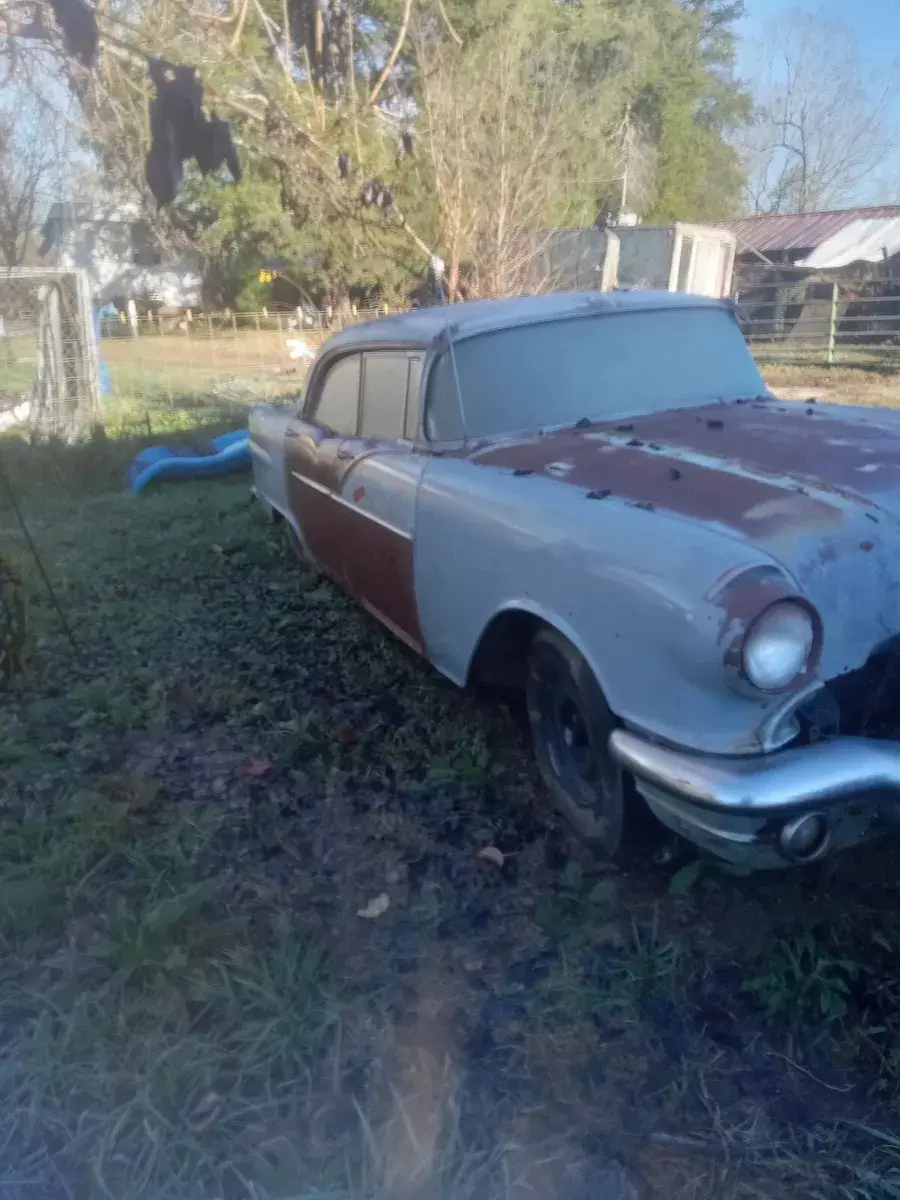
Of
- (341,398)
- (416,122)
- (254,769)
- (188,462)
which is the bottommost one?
(188,462)

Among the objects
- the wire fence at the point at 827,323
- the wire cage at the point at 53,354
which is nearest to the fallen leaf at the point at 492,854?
the wire cage at the point at 53,354

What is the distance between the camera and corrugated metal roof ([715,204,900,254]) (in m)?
24.2

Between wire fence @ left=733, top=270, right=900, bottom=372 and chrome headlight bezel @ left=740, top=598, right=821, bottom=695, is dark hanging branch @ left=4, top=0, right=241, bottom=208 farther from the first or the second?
wire fence @ left=733, top=270, right=900, bottom=372

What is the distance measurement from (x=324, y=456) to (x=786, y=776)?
288 cm

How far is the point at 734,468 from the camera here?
296cm

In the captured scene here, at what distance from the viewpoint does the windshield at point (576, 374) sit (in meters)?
3.69

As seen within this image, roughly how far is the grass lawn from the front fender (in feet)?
1.96

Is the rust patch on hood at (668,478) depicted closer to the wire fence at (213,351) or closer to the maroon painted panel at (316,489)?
the maroon painted panel at (316,489)

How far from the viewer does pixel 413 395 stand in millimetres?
3854

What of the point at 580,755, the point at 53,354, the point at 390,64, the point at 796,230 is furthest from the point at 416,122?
the point at 580,755

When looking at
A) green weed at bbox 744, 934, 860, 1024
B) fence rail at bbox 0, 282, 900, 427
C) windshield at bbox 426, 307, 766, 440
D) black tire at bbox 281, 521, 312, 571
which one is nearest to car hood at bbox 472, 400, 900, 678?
windshield at bbox 426, 307, 766, 440

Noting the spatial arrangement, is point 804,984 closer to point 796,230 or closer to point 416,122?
point 416,122

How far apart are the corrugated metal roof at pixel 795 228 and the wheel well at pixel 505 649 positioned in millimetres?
23806

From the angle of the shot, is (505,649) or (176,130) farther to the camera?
(176,130)
